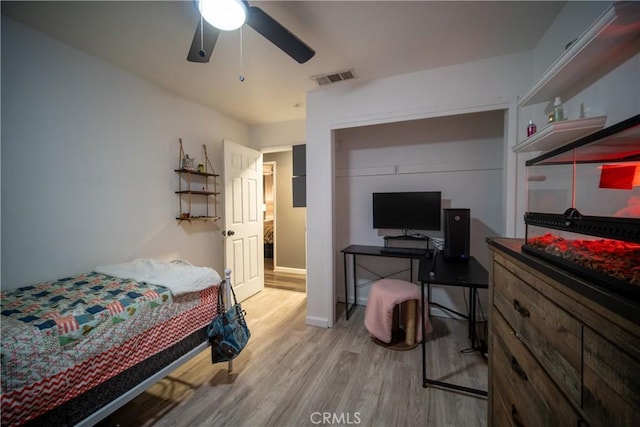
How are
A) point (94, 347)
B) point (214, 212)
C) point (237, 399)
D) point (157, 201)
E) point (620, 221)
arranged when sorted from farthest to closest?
point (214, 212) → point (157, 201) → point (237, 399) → point (94, 347) → point (620, 221)

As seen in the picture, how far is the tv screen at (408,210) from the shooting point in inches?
101

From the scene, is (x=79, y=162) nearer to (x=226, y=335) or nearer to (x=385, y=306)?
(x=226, y=335)

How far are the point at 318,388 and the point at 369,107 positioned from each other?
2479 mm

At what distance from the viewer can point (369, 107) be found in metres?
2.43

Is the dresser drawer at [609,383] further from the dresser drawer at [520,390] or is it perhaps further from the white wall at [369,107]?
the white wall at [369,107]

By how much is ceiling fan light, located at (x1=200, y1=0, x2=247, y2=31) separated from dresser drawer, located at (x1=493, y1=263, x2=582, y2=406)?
67.2 inches

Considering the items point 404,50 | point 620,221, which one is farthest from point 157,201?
point 620,221

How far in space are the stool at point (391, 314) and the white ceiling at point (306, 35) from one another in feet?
6.69

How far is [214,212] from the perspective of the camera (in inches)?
126

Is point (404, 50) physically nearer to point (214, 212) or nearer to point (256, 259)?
Answer: point (214, 212)

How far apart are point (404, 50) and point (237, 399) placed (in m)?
2.87

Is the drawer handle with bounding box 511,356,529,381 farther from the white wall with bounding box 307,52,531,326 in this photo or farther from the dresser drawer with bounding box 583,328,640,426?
the white wall with bounding box 307,52,531,326

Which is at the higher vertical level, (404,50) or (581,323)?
(404,50)

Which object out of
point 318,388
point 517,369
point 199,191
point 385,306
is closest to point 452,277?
point 385,306
